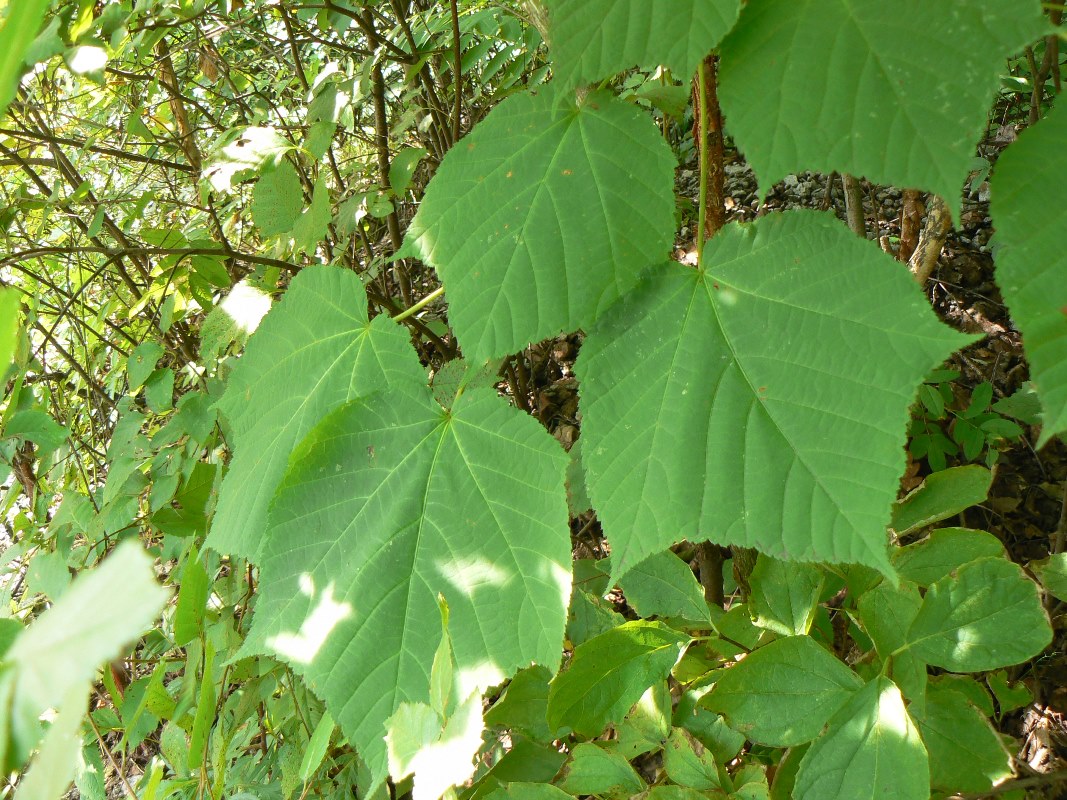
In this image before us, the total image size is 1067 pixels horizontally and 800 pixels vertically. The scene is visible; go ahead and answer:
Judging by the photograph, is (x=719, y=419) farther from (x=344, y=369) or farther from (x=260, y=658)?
(x=260, y=658)

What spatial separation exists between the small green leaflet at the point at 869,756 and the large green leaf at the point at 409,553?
15.3 inches

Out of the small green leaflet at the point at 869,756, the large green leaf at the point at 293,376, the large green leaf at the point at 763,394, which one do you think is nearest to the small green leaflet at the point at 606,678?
the small green leaflet at the point at 869,756

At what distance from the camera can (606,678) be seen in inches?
46.6

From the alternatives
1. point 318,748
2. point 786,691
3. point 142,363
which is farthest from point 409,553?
point 142,363

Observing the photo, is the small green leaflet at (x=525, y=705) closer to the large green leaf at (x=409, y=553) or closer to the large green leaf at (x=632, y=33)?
the large green leaf at (x=409, y=553)

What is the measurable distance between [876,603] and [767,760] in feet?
1.49

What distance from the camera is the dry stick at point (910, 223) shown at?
1354 millimetres

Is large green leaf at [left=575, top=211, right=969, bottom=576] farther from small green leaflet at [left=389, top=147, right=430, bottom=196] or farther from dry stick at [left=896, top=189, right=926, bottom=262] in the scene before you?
small green leaflet at [left=389, top=147, right=430, bottom=196]

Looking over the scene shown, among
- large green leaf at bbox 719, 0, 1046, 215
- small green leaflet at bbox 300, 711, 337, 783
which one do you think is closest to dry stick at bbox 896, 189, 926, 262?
large green leaf at bbox 719, 0, 1046, 215

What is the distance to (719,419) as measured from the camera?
3.00 ft

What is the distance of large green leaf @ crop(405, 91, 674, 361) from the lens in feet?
3.12

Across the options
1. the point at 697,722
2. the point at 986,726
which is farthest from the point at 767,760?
the point at 986,726

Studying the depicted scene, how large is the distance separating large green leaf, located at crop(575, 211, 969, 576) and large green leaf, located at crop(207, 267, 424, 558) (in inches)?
14.5

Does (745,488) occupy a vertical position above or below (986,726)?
above
